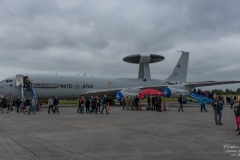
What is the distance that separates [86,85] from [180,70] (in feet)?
54.4

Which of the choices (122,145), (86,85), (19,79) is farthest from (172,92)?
(122,145)

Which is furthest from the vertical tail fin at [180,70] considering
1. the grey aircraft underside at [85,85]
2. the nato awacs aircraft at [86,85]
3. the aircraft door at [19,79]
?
the aircraft door at [19,79]

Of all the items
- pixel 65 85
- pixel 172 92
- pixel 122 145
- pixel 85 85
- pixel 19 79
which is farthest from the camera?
pixel 85 85

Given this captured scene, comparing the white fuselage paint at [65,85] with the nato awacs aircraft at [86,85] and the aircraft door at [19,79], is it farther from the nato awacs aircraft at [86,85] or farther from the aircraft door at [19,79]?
the aircraft door at [19,79]

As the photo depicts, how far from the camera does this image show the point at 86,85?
29.9 metres

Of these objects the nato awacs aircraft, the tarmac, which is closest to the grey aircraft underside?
the nato awacs aircraft

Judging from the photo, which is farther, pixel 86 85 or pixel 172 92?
pixel 86 85

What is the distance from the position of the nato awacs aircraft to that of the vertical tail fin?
300 centimetres

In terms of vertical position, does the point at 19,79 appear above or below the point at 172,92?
above

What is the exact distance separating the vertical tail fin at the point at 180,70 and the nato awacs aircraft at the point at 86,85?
3.00 meters

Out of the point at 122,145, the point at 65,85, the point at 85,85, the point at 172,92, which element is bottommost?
the point at 122,145

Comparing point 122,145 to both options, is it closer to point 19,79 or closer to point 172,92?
point 172,92

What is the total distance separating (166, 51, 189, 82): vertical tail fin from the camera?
38062 mm

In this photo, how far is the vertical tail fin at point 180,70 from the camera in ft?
125
